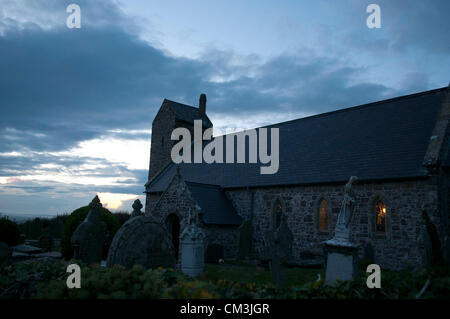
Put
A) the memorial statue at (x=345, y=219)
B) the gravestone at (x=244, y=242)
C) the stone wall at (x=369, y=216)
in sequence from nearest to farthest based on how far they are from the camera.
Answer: the memorial statue at (x=345, y=219)
the stone wall at (x=369, y=216)
the gravestone at (x=244, y=242)

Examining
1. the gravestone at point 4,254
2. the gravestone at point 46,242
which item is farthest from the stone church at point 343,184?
the gravestone at point 46,242

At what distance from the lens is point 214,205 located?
67.0 ft

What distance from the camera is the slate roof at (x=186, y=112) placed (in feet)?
105

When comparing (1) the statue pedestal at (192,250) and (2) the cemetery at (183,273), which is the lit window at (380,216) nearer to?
(2) the cemetery at (183,273)

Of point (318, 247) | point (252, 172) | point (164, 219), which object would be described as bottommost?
point (318, 247)

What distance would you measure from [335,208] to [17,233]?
66.2ft

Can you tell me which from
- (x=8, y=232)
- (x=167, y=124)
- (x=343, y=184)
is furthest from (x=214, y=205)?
(x=167, y=124)

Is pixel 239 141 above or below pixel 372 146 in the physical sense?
above

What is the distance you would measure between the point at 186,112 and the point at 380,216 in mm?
21501

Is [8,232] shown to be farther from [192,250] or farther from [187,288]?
[187,288]
